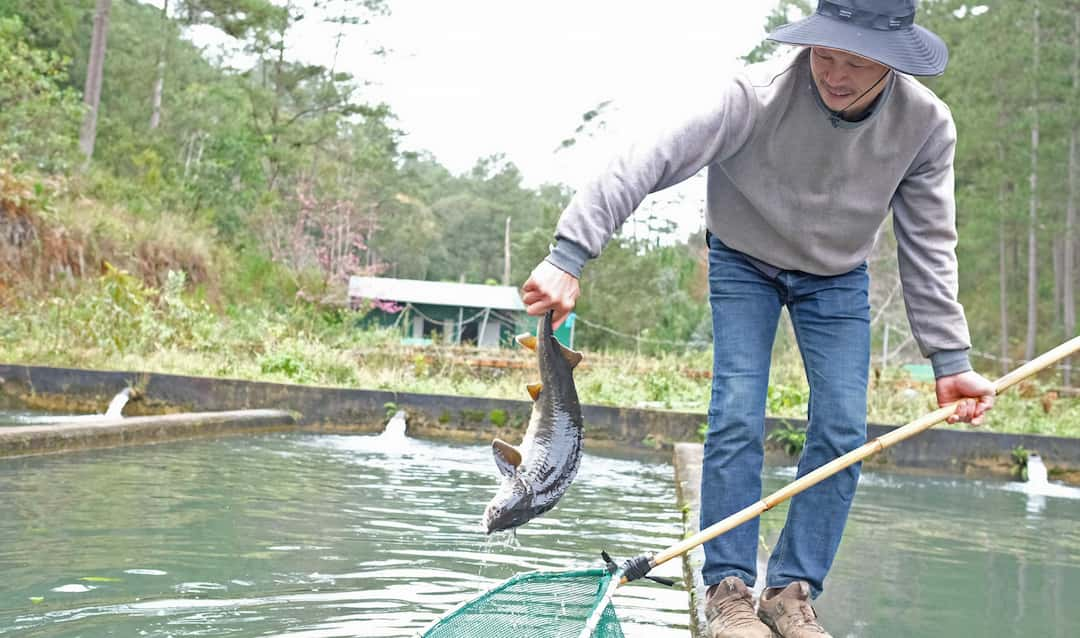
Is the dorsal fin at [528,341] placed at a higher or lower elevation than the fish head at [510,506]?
higher

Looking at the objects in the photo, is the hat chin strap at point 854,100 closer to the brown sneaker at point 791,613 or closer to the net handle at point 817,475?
the net handle at point 817,475

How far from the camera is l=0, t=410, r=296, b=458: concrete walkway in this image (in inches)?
259

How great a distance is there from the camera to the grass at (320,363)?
12.0m

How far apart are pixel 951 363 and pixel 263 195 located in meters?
25.3

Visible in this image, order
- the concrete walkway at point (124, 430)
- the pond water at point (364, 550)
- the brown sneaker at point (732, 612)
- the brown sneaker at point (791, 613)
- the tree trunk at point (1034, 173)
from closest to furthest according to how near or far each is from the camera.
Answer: the brown sneaker at point (732, 612)
the brown sneaker at point (791, 613)
the pond water at point (364, 550)
the concrete walkway at point (124, 430)
the tree trunk at point (1034, 173)

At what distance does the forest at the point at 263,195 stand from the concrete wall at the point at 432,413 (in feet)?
3.81

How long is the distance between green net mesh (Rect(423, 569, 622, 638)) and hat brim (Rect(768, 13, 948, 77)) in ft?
4.41

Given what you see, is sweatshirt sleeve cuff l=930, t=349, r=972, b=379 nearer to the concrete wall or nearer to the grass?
the concrete wall

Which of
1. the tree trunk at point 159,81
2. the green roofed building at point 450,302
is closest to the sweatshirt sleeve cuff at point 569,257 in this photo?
the green roofed building at point 450,302

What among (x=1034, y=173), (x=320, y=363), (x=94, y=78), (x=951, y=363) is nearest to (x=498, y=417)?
(x=320, y=363)

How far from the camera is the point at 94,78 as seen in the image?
24.4 m

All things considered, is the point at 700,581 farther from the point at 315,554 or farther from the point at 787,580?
the point at 315,554

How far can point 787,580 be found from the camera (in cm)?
301

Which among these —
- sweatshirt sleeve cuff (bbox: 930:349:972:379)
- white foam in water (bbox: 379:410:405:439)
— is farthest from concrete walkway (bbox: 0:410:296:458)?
sweatshirt sleeve cuff (bbox: 930:349:972:379)
